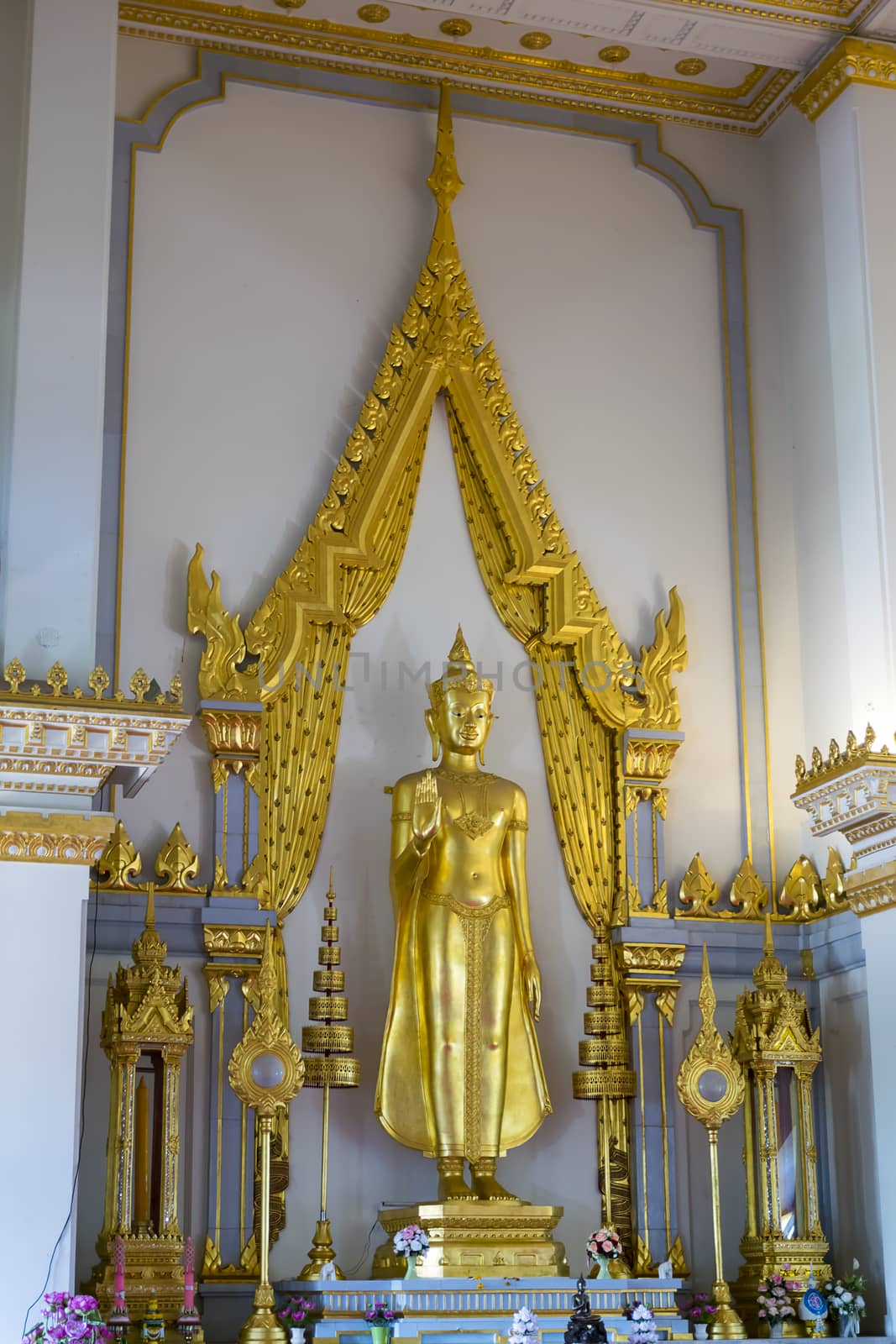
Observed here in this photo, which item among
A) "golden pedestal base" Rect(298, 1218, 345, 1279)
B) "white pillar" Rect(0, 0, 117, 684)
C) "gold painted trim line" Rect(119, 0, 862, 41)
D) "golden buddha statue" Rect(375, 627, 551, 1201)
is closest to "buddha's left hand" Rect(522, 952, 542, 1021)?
"golden buddha statue" Rect(375, 627, 551, 1201)

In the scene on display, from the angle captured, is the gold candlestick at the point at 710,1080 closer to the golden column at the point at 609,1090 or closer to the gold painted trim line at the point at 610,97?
the golden column at the point at 609,1090

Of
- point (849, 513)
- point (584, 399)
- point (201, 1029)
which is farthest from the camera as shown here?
point (584, 399)

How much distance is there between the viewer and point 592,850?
28.4ft

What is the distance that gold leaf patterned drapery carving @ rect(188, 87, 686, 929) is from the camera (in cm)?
834

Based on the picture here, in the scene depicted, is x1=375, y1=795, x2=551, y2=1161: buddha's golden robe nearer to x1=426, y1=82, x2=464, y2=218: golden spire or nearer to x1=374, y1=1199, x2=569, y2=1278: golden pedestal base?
x1=374, y1=1199, x2=569, y2=1278: golden pedestal base

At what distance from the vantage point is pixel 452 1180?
7.62 m

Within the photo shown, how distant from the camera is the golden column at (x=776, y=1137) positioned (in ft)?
25.7

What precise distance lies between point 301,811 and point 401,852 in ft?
1.95

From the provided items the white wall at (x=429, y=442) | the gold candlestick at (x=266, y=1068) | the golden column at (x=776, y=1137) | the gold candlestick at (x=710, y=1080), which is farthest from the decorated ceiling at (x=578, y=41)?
the gold candlestick at (x=266, y=1068)

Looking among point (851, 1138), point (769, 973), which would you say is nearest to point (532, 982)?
point (769, 973)

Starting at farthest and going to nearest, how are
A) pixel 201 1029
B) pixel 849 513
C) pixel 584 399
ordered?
pixel 584 399 → pixel 849 513 → pixel 201 1029

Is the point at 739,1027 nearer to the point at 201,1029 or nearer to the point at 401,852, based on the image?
the point at 401,852

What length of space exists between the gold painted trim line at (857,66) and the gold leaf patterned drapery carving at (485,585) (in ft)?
5.98

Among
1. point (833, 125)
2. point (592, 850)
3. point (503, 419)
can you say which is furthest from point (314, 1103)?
point (833, 125)
